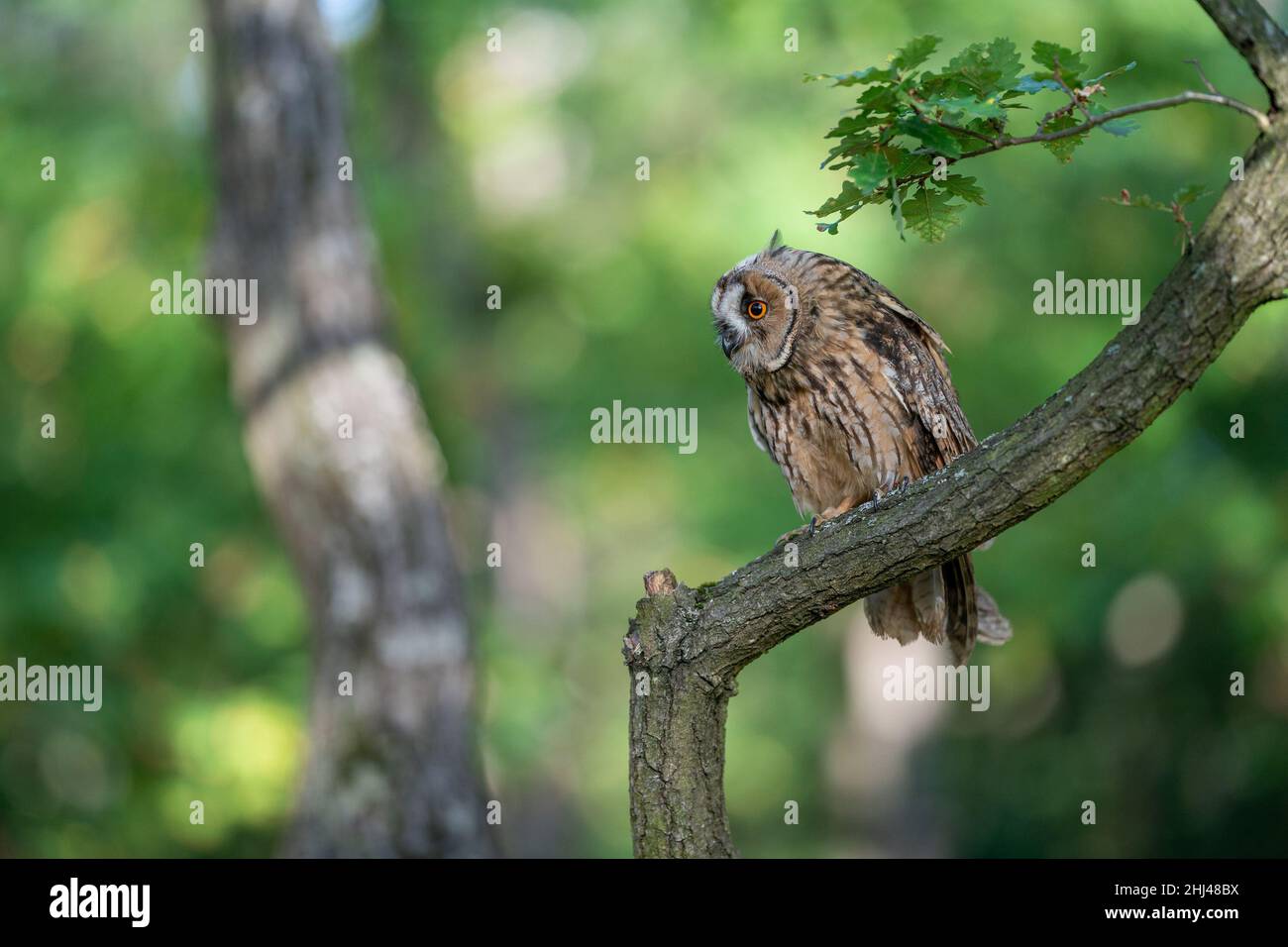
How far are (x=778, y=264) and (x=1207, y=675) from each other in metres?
8.76

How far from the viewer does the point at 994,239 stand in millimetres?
9984

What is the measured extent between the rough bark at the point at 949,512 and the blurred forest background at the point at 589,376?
4.19 meters

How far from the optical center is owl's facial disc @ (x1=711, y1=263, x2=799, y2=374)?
4758mm

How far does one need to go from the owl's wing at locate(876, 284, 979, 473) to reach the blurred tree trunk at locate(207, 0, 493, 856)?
3401mm

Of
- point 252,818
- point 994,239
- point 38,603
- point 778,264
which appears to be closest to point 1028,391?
point 994,239

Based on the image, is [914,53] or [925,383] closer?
[914,53]

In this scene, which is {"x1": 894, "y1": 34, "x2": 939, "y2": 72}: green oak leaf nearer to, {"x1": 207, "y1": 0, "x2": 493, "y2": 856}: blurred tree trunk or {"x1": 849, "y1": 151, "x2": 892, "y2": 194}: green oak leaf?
{"x1": 849, "y1": 151, "x2": 892, "y2": 194}: green oak leaf

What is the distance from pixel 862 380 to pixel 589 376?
28.0 feet

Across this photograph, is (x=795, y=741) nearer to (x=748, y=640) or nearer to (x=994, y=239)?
(x=994, y=239)

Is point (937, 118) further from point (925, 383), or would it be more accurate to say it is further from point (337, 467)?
point (337, 467)

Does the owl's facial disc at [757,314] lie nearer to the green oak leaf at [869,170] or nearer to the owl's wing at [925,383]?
the owl's wing at [925,383]

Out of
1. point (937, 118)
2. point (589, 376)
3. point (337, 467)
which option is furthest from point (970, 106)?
point (589, 376)

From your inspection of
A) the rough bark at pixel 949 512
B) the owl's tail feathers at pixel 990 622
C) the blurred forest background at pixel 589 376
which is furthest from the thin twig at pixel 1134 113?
the blurred forest background at pixel 589 376

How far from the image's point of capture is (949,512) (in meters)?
3.38
